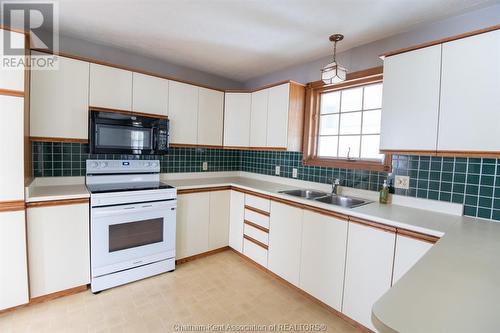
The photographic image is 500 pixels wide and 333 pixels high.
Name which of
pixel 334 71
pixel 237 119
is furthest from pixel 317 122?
pixel 237 119

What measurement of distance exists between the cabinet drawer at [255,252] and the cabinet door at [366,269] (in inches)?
35.6

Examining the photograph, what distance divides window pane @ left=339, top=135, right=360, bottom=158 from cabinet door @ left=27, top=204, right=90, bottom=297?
8.00 ft

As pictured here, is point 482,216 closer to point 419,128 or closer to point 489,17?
point 419,128

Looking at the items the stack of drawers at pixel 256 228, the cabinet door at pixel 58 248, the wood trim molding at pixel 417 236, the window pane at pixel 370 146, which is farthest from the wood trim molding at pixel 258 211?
the cabinet door at pixel 58 248

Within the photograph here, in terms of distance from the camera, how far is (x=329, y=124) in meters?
2.68

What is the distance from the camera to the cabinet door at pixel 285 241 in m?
2.22

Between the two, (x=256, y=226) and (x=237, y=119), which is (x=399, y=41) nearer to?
(x=237, y=119)

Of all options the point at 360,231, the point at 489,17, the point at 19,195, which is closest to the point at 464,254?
the point at 360,231

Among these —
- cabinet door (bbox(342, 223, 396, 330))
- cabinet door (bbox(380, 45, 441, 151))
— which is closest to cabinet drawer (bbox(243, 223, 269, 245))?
cabinet door (bbox(342, 223, 396, 330))

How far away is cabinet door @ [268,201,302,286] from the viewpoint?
222 cm

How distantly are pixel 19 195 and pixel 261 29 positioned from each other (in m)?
2.22

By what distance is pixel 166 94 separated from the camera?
2.69 meters

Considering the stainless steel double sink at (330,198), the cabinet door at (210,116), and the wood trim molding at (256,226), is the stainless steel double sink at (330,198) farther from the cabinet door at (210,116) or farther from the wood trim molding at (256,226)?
the cabinet door at (210,116)

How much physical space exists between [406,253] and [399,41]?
5.57 feet
